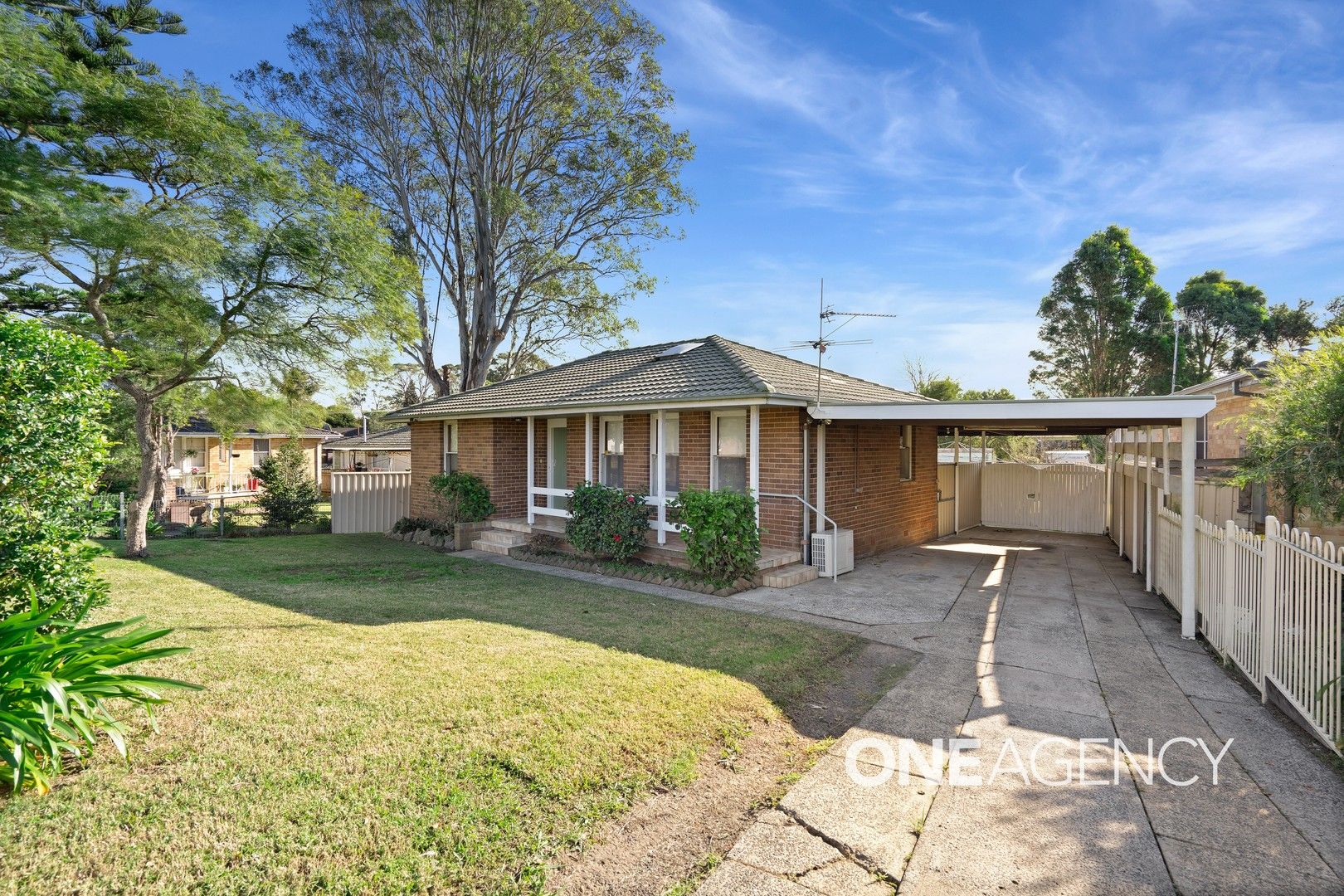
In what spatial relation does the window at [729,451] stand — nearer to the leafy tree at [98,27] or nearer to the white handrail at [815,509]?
the white handrail at [815,509]

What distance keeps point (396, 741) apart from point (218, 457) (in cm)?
3691

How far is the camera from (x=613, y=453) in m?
12.3

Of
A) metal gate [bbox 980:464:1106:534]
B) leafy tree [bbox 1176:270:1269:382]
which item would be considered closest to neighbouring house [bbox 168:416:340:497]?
metal gate [bbox 980:464:1106:534]

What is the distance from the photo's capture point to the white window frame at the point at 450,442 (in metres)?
15.4

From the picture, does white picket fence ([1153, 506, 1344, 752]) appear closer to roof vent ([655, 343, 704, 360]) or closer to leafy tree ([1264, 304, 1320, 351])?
roof vent ([655, 343, 704, 360])

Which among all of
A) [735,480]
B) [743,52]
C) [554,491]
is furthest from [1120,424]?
[554,491]

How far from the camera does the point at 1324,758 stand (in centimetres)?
398

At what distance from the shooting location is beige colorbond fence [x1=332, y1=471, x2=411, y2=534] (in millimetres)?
16609

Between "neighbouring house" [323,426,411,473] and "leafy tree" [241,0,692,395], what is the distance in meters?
7.41

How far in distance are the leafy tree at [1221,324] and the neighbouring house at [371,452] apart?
37.7 meters

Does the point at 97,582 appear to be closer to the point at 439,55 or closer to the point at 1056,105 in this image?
the point at 1056,105

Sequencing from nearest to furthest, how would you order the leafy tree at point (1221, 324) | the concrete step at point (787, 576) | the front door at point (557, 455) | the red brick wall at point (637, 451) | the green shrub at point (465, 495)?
the concrete step at point (787, 576)
the red brick wall at point (637, 451)
the front door at point (557, 455)
the green shrub at point (465, 495)
the leafy tree at point (1221, 324)

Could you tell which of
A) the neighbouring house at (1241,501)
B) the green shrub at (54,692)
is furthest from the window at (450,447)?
the neighbouring house at (1241,501)

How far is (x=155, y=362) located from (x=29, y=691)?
14283 millimetres
